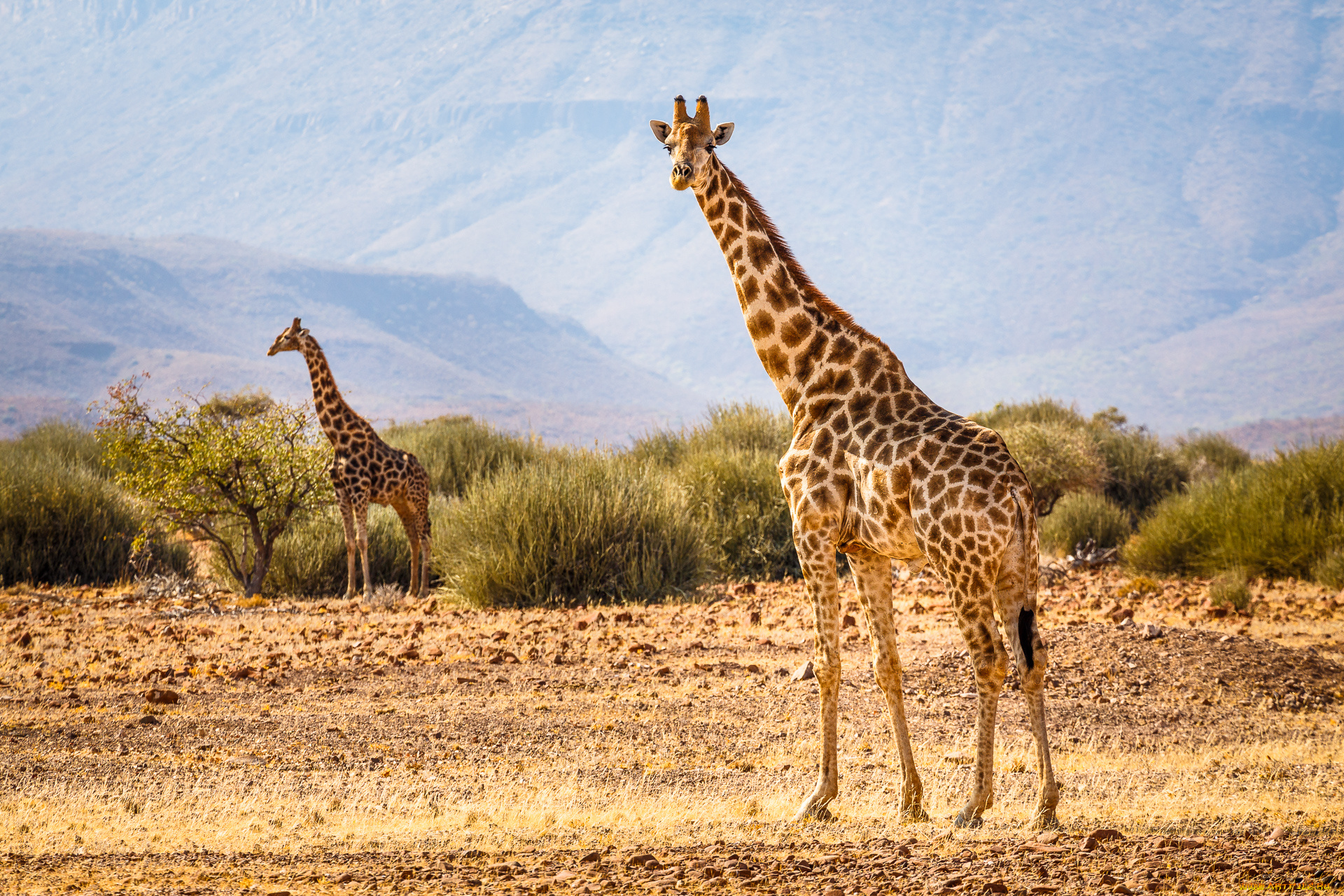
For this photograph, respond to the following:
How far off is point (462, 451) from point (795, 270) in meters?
17.5

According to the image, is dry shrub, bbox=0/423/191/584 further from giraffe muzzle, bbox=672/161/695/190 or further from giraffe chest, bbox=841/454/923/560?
giraffe chest, bbox=841/454/923/560

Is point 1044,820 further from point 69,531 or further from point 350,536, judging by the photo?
point 69,531

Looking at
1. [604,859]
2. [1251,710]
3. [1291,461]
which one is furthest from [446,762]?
[1291,461]

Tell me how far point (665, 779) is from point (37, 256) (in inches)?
8174

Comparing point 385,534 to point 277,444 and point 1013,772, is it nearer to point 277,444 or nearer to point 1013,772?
point 277,444

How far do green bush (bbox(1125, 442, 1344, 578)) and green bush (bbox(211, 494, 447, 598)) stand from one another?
1028 cm

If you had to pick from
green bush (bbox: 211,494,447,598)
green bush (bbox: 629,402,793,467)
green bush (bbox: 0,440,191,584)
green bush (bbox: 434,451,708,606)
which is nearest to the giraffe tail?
green bush (bbox: 434,451,708,606)

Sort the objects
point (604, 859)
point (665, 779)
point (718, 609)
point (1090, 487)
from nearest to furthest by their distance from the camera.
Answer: point (604, 859), point (665, 779), point (718, 609), point (1090, 487)

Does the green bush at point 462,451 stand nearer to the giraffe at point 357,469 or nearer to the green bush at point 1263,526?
the giraffe at point 357,469

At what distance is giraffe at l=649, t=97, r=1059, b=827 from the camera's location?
5.72 m

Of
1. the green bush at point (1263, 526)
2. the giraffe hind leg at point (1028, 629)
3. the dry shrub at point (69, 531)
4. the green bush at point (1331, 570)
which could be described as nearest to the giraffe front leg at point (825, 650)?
the giraffe hind leg at point (1028, 629)

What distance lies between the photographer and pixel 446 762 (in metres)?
7.66

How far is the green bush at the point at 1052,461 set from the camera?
22.4 m

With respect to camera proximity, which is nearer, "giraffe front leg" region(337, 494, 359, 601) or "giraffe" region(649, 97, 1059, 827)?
"giraffe" region(649, 97, 1059, 827)
